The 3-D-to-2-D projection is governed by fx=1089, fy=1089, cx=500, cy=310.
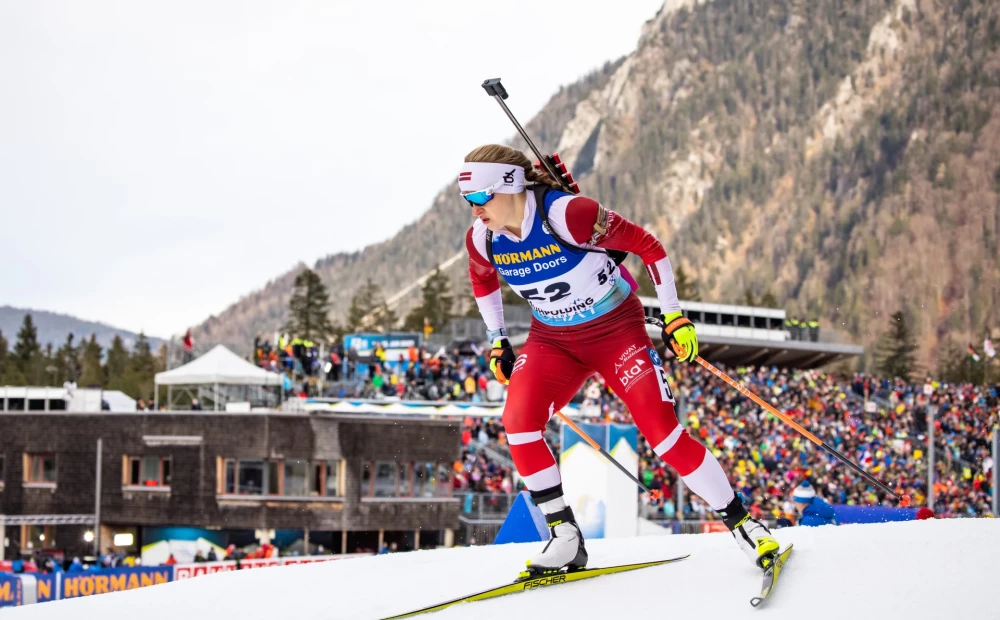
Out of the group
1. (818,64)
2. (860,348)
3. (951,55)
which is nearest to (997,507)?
(860,348)

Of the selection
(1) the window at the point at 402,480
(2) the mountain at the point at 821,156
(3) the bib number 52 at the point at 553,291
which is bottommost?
(1) the window at the point at 402,480

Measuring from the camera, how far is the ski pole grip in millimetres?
5195

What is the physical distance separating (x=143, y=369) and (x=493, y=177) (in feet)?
314

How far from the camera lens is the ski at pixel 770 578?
4.25 meters

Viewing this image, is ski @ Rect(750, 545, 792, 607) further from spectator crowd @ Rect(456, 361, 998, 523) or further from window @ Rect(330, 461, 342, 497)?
window @ Rect(330, 461, 342, 497)

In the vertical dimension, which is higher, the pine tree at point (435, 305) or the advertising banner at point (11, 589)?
the pine tree at point (435, 305)

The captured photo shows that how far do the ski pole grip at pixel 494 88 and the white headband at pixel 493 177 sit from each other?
14.9 inches

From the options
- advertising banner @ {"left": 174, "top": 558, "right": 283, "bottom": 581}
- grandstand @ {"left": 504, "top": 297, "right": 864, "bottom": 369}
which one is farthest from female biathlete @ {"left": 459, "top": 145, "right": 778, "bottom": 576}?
grandstand @ {"left": 504, "top": 297, "right": 864, "bottom": 369}

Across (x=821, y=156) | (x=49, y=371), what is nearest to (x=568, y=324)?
(x=49, y=371)

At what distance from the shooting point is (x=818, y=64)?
Result: 159875 millimetres

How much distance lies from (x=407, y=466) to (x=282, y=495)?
3.33m

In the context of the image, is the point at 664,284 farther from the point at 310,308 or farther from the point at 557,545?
the point at 310,308

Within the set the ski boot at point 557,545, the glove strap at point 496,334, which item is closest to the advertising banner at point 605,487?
the glove strap at point 496,334

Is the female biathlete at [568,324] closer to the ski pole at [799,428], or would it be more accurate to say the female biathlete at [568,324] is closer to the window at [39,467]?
the ski pole at [799,428]
